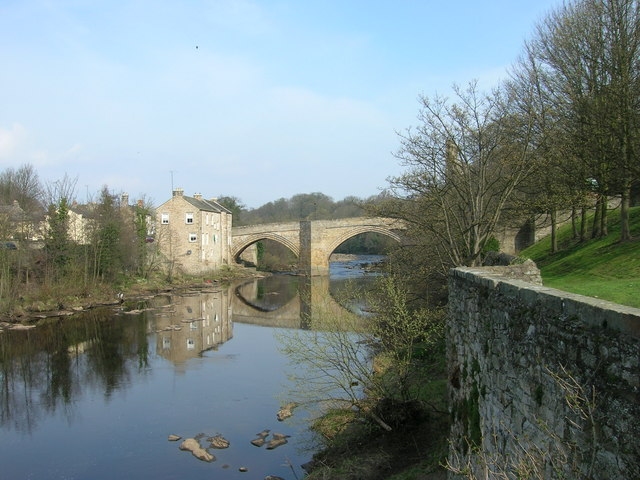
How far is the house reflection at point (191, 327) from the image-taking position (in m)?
21.5

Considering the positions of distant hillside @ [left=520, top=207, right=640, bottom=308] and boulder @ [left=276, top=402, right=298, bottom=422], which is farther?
boulder @ [left=276, top=402, right=298, bottom=422]

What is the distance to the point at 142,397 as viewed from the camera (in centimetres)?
1582

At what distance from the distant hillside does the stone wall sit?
7.69 feet

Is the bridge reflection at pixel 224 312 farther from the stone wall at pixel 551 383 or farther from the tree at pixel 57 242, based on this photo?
the stone wall at pixel 551 383

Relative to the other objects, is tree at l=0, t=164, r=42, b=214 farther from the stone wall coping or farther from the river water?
the stone wall coping

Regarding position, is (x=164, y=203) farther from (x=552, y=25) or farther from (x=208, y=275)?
(x=552, y=25)

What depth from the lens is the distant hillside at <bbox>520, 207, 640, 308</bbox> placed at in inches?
297

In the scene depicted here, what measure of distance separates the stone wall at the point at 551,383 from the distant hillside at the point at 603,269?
2345mm

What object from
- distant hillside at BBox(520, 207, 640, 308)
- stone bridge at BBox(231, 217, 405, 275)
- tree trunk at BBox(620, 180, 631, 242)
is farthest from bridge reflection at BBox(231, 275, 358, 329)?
tree trunk at BBox(620, 180, 631, 242)

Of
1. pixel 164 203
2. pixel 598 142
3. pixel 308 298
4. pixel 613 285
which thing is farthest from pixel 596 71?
pixel 164 203

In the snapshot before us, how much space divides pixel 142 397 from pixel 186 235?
30668 millimetres

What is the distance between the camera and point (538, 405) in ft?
13.4

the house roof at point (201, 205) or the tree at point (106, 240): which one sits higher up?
the house roof at point (201, 205)

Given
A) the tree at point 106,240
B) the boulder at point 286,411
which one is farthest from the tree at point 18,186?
the boulder at point 286,411
